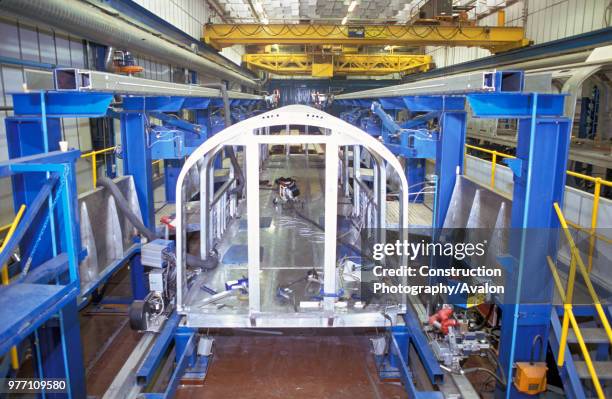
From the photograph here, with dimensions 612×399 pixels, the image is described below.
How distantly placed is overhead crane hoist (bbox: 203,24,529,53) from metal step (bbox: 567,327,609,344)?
12.3 meters

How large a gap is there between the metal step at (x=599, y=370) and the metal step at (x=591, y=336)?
0.24 m

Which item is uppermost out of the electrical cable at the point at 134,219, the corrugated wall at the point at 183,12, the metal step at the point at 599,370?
the corrugated wall at the point at 183,12

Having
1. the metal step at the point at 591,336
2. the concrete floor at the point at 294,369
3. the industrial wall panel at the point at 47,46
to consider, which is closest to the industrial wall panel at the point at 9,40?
the industrial wall panel at the point at 47,46

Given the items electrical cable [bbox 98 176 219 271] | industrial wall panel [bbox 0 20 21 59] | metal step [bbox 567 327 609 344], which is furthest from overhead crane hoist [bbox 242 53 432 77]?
metal step [bbox 567 327 609 344]

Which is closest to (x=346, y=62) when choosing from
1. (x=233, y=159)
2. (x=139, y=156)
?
(x=233, y=159)

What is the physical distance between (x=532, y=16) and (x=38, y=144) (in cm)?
1647

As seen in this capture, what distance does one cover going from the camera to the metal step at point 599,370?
492 cm

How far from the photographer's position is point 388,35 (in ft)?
52.0

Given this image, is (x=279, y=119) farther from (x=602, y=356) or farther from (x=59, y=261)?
(x=602, y=356)

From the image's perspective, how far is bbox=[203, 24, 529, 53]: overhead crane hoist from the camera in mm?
15516

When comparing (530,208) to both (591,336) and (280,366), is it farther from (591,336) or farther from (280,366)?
(280,366)

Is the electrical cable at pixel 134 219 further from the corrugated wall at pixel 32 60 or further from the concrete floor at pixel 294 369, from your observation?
the corrugated wall at pixel 32 60

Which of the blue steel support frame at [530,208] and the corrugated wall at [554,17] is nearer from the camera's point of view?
the blue steel support frame at [530,208]

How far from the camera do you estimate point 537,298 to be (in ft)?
16.4
